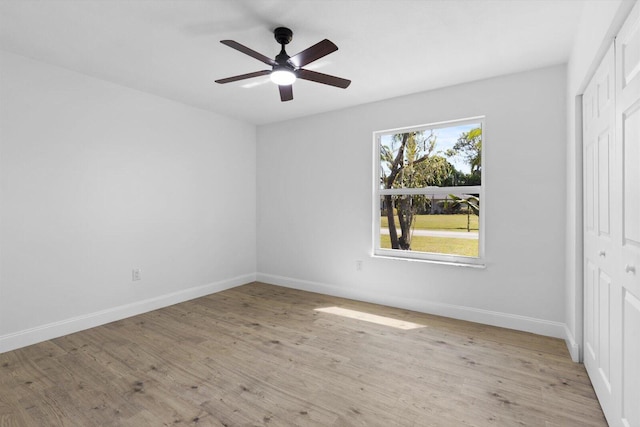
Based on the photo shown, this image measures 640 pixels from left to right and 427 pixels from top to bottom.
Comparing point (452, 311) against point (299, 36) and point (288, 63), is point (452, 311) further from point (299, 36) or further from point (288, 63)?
point (299, 36)

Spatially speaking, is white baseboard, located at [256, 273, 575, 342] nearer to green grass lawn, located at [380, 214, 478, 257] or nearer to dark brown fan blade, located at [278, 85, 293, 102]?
green grass lawn, located at [380, 214, 478, 257]

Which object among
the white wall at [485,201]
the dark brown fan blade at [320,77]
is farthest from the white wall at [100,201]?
the dark brown fan blade at [320,77]

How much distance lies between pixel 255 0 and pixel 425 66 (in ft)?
5.38

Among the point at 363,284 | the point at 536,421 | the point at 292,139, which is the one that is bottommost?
the point at 536,421

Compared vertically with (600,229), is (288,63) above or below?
above

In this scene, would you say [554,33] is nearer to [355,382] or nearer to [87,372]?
[355,382]

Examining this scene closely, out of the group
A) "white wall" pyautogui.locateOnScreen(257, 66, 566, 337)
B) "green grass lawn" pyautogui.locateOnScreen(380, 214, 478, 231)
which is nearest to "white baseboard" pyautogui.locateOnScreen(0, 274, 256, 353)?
"white wall" pyautogui.locateOnScreen(257, 66, 566, 337)

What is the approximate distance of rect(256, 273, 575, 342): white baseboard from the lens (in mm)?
2934

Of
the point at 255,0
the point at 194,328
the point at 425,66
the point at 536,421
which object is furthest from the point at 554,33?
the point at 194,328

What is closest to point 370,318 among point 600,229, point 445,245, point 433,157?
point 445,245

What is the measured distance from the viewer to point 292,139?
4.66 m

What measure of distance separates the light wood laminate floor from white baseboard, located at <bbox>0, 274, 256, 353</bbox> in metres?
0.10

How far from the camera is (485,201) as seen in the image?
3.24 metres

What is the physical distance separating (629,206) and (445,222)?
7.11ft
